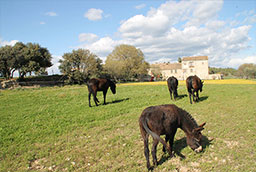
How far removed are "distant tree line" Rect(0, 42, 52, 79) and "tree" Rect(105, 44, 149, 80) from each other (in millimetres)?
19506

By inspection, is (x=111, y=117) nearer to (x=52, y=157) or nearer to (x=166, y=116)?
(x=52, y=157)

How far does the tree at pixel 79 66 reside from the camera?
38625 millimetres

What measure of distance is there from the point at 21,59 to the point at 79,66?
42.0ft

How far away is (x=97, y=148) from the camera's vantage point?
209 inches

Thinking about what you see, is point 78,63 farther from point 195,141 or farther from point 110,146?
point 195,141

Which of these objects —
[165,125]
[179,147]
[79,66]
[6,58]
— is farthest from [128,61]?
[165,125]

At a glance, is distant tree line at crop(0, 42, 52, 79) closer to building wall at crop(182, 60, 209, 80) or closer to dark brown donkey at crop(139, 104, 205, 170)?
dark brown donkey at crop(139, 104, 205, 170)

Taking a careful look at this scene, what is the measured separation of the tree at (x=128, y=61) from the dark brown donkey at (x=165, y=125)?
46.6m

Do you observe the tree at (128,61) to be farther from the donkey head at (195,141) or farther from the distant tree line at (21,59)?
the donkey head at (195,141)

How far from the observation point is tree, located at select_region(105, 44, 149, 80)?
51938 millimetres

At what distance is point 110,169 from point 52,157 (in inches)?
80.7

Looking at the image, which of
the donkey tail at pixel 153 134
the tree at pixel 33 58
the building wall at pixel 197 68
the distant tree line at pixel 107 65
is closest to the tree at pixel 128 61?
the distant tree line at pixel 107 65

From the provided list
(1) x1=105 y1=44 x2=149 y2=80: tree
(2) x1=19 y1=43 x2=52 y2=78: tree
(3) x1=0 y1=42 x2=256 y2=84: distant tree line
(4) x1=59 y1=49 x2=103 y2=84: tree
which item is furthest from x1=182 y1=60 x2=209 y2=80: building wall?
(2) x1=19 y1=43 x2=52 y2=78: tree

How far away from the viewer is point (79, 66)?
42.0m
